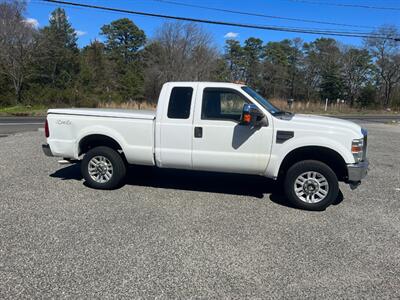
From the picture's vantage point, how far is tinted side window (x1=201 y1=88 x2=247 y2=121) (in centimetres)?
541

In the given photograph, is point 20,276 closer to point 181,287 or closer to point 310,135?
point 181,287

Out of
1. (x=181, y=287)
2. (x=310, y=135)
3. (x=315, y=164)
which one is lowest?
(x=181, y=287)

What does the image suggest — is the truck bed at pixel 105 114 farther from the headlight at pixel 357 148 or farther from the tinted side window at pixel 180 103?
the headlight at pixel 357 148

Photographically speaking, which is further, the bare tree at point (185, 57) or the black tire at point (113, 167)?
the bare tree at point (185, 57)

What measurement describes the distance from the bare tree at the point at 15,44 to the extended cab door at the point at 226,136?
34750 mm

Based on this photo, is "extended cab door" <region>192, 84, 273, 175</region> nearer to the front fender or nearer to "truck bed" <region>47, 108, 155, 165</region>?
the front fender

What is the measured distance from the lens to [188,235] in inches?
166

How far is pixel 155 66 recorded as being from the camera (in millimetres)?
47562

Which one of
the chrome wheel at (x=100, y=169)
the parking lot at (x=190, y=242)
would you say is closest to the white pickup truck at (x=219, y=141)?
the chrome wheel at (x=100, y=169)

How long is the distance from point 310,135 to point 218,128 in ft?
4.54

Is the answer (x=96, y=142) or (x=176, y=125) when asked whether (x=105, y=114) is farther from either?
(x=176, y=125)

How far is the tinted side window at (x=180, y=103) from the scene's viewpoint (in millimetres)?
5500

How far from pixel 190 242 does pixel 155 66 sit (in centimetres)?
4580

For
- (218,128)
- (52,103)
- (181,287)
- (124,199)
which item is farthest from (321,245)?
(52,103)
